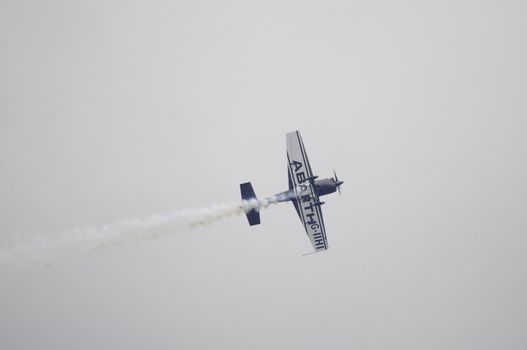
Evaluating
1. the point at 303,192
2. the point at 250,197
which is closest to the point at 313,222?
the point at 303,192

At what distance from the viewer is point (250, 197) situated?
4172 centimetres

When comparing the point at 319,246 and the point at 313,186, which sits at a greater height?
the point at 313,186

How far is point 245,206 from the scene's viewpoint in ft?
136

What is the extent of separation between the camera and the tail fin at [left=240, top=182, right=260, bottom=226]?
4159cm

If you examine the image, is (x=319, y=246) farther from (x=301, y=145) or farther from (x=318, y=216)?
(x=301, y=145)

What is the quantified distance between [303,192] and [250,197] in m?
4.77

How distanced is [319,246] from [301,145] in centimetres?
937

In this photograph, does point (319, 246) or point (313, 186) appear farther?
point (319, 246)

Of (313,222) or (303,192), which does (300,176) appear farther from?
(313,222)

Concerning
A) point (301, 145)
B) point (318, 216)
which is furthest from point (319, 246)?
point (301, 145)

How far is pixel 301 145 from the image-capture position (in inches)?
1736

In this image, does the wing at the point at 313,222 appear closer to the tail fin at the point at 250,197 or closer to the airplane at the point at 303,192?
the airplane at the point at 303,192

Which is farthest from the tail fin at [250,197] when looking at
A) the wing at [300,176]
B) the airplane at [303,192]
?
the wing at [300,176]

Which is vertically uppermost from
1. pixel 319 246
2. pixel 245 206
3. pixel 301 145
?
pixel 301 145
